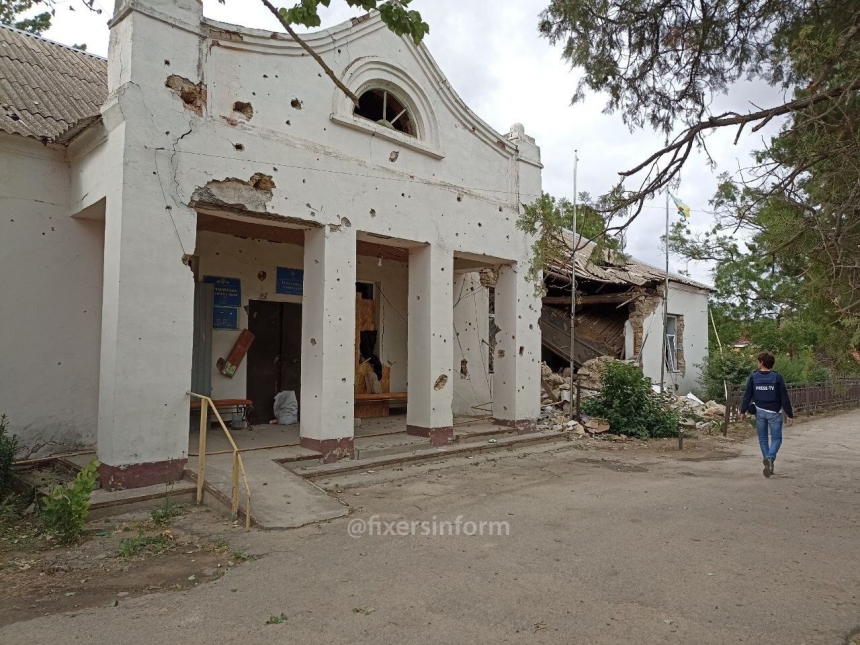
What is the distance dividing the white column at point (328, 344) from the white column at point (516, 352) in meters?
3.58

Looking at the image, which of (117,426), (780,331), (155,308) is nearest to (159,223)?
(155,308)

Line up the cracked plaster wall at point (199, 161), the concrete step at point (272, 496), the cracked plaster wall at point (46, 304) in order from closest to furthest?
the concrete step at point (272, 496) → the cracked plaster wall at point (199, 161) → the cracked plaster wall at point (46, 304)

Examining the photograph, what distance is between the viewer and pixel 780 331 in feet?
74.1

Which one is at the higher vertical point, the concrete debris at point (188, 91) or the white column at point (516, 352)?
the concrete debris at point (188, 91)

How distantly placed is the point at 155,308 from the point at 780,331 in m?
22.8

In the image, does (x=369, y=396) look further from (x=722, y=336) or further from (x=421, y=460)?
(x=722, y=336)

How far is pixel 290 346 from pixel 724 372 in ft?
39.8

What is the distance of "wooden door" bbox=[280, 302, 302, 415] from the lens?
35.7ft

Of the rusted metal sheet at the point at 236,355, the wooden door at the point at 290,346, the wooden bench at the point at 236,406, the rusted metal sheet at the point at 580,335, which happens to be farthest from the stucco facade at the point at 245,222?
the rusted metal sheet at the point at 580,335

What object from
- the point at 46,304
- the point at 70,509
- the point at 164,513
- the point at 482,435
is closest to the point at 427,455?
the point at 482,435

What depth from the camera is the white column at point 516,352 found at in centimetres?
1098

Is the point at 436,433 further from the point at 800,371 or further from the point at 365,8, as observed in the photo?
the point at 800,371

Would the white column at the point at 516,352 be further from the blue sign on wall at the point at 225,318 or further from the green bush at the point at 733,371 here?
the green bush at the point at 733,371

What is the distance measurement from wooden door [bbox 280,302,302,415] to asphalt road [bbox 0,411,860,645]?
403 centimetres
